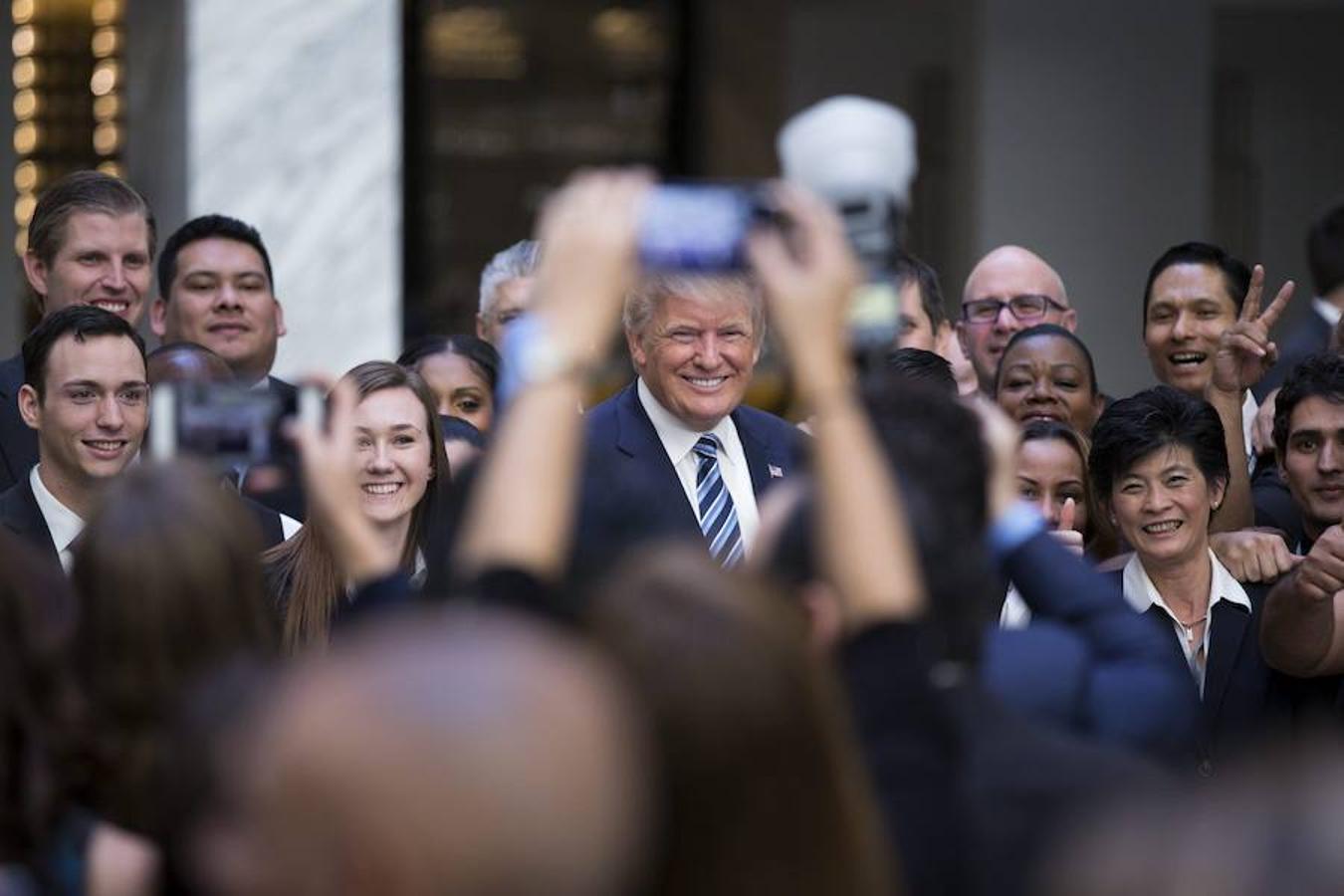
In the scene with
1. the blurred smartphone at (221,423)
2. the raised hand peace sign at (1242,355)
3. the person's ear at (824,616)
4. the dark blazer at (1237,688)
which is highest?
the raised hand peace sign at (1242,355)

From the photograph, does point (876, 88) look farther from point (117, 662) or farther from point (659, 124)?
point (117, 662)

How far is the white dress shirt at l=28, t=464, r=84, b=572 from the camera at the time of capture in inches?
A: 199

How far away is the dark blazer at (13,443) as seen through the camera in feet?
19.0

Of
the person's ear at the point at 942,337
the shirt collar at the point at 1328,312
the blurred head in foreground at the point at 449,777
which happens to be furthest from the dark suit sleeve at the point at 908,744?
the shirt collar at the point at 1328,312

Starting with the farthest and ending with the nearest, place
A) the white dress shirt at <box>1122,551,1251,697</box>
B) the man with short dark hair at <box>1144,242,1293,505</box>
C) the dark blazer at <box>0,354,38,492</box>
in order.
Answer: the man with short dark hair at <box>1144,242,1293,505</box>, the dark blazer at <box>0,354,38,492</box>, the white dress shirt at <box>1122,551,1251,697</box>

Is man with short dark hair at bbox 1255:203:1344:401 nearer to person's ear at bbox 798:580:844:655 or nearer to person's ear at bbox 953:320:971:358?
person's ear at bbox 953:320:971:358

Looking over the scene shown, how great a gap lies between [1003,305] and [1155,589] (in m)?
1.80

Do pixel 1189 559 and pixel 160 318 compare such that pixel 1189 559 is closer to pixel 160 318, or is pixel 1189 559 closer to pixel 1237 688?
pixel 1237 688

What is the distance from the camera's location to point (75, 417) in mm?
5168

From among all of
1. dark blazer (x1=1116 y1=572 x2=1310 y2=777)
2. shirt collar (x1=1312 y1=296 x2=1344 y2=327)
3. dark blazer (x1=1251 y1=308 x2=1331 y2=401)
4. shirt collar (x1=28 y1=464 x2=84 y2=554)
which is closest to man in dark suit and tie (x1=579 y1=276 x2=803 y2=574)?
dark blazer (x1=1116 y1=572 x2=1310 y2=777)

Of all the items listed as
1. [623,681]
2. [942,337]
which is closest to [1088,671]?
[623,681]

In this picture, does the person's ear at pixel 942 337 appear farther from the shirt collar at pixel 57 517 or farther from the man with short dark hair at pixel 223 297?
the shirt collar at pixel 57 517

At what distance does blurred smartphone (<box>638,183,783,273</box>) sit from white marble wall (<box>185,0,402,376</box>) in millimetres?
5478

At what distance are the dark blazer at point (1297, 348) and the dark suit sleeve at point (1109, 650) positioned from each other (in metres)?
3.70
